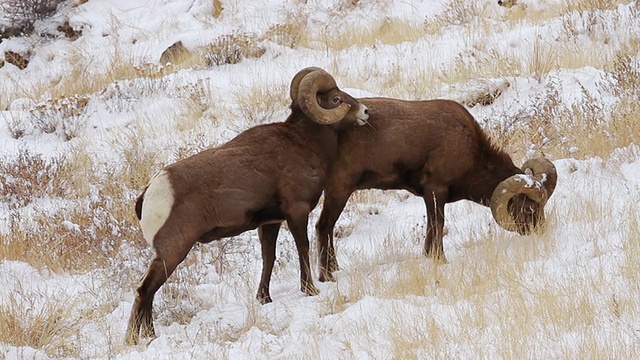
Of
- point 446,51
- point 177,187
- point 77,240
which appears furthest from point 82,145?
point 177,187

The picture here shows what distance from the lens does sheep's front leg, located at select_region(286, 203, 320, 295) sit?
7.59 metres

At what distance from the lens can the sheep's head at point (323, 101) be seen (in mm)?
7840

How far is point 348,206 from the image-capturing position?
10383 millimetres

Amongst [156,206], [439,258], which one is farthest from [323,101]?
[156,206]

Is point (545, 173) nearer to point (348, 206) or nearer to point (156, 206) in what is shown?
point (348, 206)

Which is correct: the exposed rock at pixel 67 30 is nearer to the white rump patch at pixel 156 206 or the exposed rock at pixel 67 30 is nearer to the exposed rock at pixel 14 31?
the exposed rock at pixel 14 31

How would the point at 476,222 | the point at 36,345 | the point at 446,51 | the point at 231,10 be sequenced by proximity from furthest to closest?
1. the point at 231,10
2. the point at 446,51
3. the point at 476,222
4. the point at 36,345

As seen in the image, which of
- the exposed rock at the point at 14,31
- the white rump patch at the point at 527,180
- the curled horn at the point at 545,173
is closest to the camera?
the white rump patch at the point at 527,180

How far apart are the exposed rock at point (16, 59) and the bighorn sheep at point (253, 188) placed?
11692 mm

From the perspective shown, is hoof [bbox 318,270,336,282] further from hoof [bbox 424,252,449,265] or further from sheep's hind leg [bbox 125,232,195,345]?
sheep's hind leg [bbox 125,232,195,345]

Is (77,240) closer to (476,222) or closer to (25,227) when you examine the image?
(25,227)

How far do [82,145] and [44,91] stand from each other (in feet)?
11.4

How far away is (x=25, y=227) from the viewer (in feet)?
34.1

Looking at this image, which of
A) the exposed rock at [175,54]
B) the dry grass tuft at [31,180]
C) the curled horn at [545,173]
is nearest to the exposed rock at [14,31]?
the exposed rock at [175,54]
